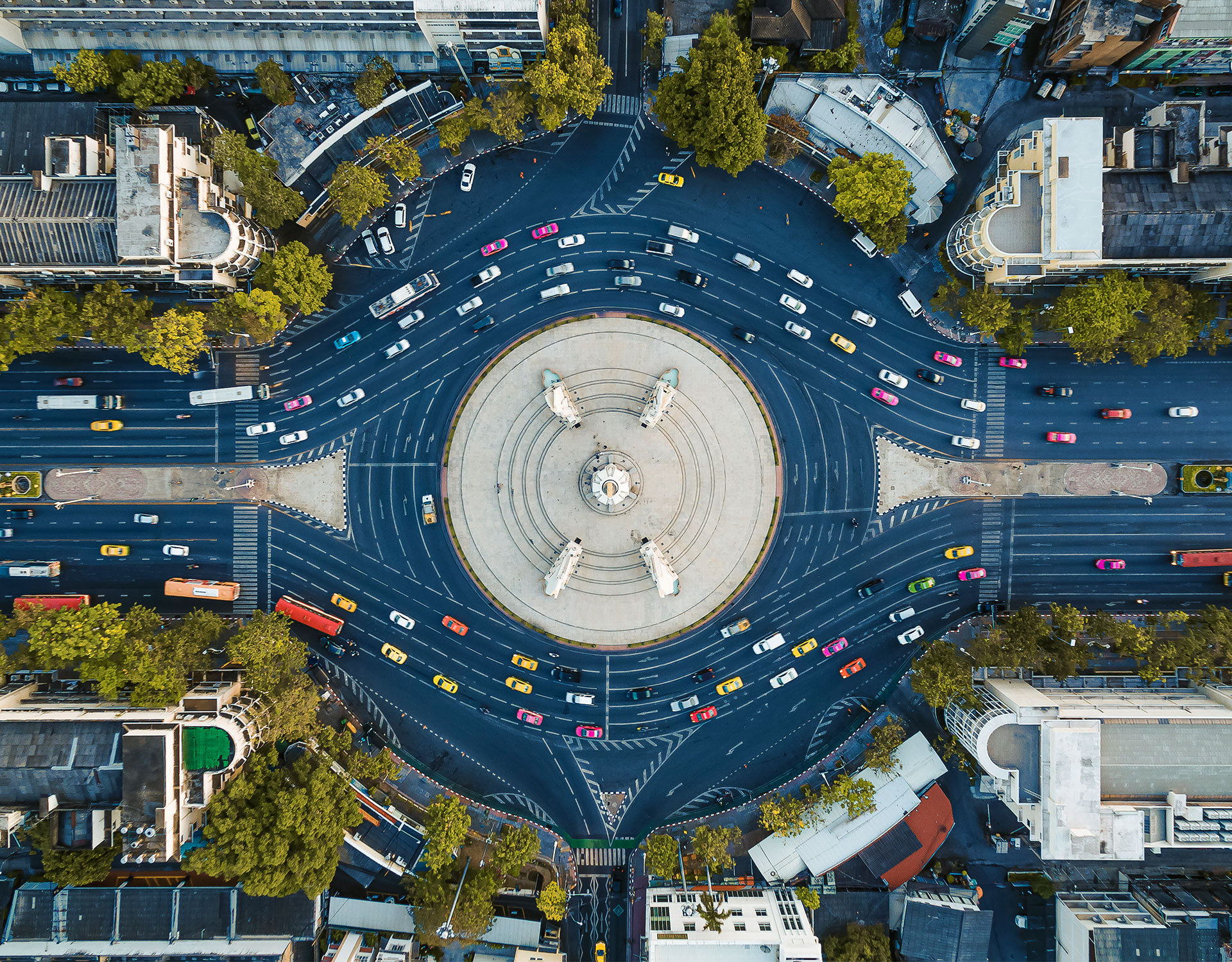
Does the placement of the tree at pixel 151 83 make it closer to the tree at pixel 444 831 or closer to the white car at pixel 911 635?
the tree at pixel 444 831

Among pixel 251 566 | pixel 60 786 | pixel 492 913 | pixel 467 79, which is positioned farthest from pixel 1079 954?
pixel 467 79

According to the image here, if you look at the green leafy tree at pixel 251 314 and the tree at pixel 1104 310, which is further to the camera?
the green leafy tree at pixel 251 314

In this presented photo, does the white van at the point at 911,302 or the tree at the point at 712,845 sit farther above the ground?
the white van at the point at 911,302

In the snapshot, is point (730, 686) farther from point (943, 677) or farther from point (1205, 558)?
point (1205, 558)

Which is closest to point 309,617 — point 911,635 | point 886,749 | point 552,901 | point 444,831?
point 444,831

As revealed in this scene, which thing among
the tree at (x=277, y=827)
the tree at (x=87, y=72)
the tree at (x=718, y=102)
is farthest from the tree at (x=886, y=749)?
the tree at (x=87, y=72)
